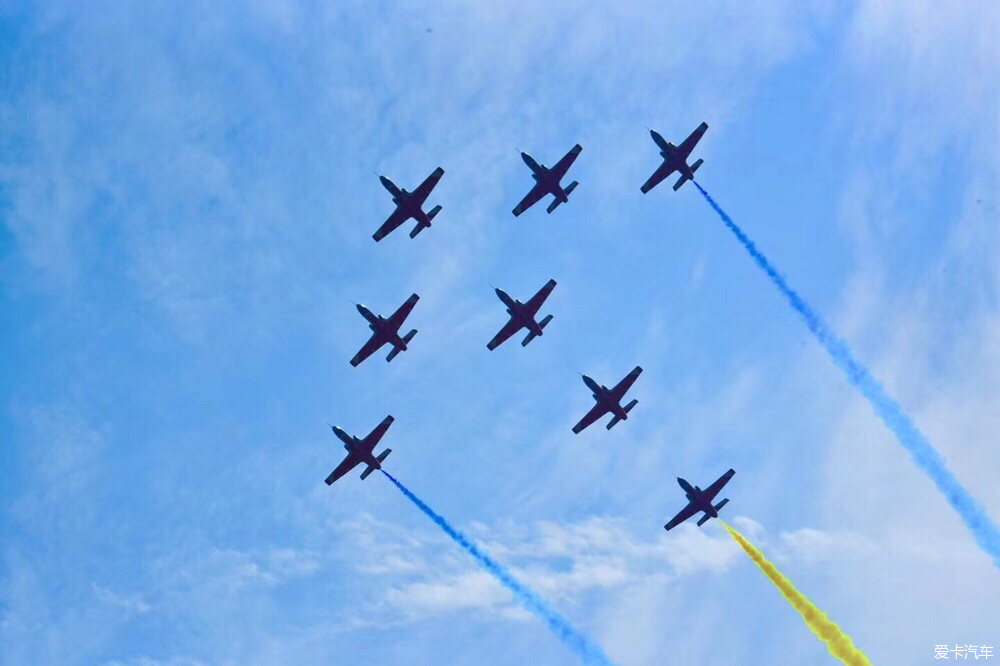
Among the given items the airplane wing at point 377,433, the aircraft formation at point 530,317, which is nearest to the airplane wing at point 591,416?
the aircraft formation at point 530,317

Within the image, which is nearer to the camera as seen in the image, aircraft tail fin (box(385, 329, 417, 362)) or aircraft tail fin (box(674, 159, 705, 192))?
aircraft tail fin (box(385, 329, 417, 362))

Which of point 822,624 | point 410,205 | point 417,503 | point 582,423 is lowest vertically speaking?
point 822,624

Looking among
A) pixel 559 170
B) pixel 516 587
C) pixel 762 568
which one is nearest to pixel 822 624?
pixel 762 568

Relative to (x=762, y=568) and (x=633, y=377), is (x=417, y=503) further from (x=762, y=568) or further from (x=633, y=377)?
(x=762, y=568)

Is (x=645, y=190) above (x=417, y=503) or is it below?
above

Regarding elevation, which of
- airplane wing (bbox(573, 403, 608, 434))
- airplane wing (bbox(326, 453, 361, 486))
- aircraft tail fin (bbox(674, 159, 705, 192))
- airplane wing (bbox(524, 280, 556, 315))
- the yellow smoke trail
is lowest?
the yellow smoke trail

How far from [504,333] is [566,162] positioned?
20277 millimetres

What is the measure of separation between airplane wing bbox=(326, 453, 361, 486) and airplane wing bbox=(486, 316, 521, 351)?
785 inches

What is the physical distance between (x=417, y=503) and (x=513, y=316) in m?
22.9

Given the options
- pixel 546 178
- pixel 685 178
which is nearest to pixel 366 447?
pixel 546 178

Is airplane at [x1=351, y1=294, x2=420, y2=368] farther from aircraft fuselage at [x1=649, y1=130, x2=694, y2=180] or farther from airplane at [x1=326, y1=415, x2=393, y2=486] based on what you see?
aircraft fuselage at [x1=649, y1=130, x2=694, y2=180]

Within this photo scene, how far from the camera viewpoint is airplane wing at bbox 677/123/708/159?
12404 centimetres

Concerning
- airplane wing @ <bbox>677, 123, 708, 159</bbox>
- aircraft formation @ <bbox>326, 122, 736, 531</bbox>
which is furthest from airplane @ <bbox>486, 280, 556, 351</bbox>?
airplane wing @ <bbox>677, 123, 708, 159</bbox>

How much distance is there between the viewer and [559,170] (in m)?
123
